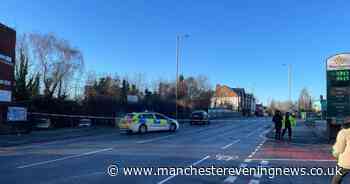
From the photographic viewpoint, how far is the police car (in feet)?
93.4

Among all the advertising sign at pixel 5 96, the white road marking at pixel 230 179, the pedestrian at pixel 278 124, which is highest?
the advertising sign at pixel 5 96

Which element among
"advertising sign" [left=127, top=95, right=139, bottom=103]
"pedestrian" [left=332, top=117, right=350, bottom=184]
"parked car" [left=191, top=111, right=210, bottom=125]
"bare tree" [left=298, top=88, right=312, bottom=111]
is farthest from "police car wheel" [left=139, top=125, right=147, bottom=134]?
"bare tree" [left=298, top=88, right=312, bottom=111]

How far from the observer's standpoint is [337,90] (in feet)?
77.8

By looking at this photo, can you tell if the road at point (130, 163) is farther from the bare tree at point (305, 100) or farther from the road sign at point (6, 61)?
the bare tree at point (305, 100)

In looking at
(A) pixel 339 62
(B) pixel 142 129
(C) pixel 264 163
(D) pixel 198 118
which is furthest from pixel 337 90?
(D) pixel 198 118

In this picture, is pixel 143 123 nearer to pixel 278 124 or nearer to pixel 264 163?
pixel 278 124

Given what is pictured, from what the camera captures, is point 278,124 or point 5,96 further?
point 5,96

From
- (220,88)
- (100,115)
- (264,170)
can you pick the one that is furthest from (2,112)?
(220,88)

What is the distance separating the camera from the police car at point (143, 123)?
28464 millimetres

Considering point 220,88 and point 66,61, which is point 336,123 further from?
point 220,88

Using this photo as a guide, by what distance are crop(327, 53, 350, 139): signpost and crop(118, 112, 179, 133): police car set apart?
12227mm

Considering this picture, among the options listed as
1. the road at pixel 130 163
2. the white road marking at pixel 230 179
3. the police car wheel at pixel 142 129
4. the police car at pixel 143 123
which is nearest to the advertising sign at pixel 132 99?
the police car at pixel 143 123

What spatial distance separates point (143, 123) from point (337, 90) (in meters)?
13.3

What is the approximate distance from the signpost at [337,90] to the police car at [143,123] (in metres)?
12.2
